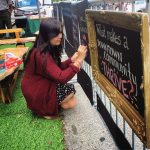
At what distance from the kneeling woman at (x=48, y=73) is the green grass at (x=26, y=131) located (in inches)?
6.4

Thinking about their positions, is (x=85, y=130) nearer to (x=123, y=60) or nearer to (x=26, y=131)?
(x=26, y=131)

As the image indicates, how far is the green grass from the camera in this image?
3201 millimetres

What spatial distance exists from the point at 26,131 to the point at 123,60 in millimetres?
1890

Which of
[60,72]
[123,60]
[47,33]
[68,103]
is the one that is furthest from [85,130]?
[123,60]

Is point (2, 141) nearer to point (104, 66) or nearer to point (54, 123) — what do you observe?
point (54, 123)

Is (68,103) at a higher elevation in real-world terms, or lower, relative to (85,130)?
higher

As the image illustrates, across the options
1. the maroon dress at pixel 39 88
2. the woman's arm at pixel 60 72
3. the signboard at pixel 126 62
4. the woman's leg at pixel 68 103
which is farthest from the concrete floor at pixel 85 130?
the signboard at pixel 126 62

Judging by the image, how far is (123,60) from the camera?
1.98 metres

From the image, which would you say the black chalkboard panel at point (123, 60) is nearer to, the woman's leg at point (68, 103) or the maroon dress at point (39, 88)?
the maroon dress at point (39, 88)

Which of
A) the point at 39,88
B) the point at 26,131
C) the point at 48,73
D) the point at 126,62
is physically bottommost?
the point at 26,131

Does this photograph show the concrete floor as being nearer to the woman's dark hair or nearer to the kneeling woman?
the kneeling woman

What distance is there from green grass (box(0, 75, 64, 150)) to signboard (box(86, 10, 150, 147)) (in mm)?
985

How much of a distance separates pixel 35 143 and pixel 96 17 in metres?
1.47

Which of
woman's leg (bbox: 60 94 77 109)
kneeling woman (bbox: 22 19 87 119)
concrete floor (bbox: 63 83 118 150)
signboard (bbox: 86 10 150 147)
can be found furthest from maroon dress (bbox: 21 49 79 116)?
signboard (bbox: 86 10 150 147)
